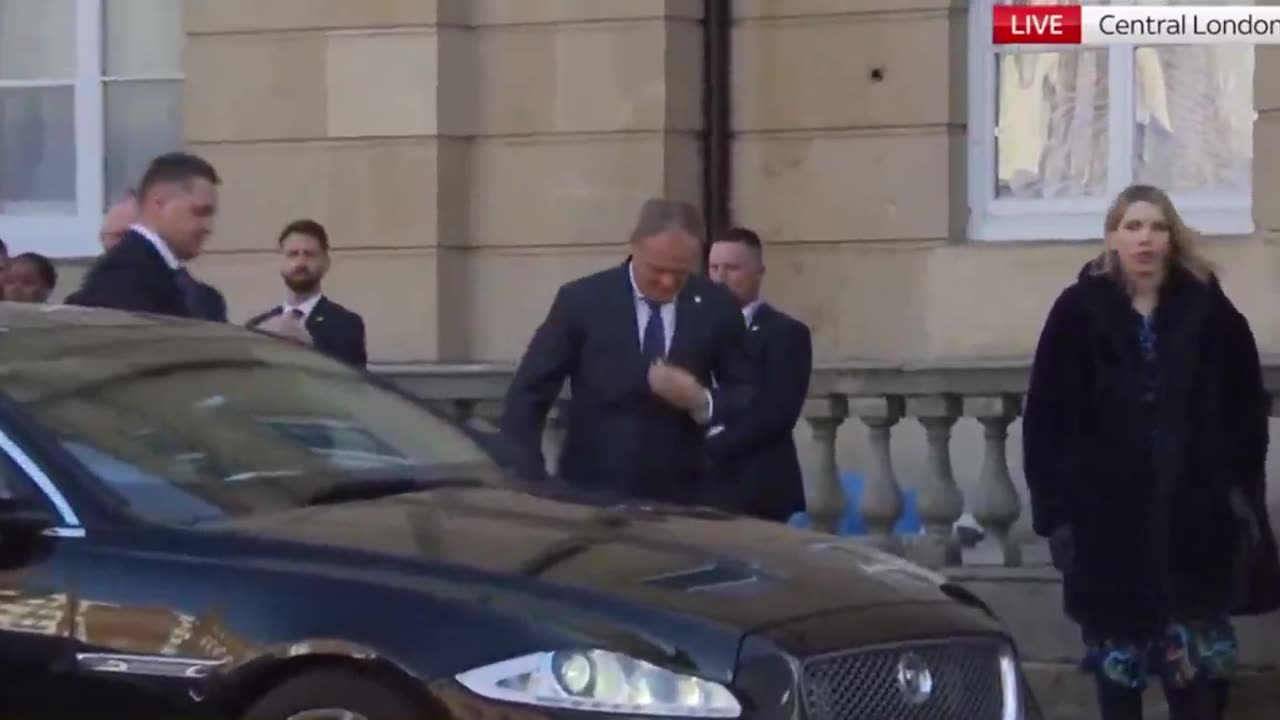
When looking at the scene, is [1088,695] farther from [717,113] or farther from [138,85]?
[138,85]

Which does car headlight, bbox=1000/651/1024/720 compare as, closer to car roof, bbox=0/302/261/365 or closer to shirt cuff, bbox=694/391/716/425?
shirt cuff, bbox=694/391/716/425

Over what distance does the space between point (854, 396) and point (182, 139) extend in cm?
437

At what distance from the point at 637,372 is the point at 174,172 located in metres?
1.43

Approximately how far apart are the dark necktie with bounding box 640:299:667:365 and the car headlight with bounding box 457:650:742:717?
2.48 meters

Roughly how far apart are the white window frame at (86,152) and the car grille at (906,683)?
811cm

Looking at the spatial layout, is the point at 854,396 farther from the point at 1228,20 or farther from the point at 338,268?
the point at 338,268

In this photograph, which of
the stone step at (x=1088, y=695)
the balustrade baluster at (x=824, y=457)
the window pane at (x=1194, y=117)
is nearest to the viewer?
the stone step at (x=1088, y=695)

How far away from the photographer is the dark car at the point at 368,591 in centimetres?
588

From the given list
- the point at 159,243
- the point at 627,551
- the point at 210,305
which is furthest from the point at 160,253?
the point at 627,551

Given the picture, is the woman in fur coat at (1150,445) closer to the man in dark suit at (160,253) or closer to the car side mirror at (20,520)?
the man in dark suit at (160,253)

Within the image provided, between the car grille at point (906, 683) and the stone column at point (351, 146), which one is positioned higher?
the stone column at point (351, 146)

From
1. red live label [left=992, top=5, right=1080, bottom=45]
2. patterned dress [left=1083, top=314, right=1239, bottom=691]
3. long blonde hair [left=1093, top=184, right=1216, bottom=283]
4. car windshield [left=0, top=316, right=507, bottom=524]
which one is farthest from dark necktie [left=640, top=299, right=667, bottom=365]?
red live label [left=992, top=5, right=1080, bottom=45]

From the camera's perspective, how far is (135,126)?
13844 millimetres

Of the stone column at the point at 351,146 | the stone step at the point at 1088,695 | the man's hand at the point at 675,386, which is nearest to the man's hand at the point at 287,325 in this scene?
the man's hand at the point at 675,386
